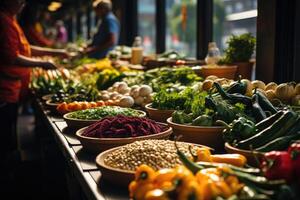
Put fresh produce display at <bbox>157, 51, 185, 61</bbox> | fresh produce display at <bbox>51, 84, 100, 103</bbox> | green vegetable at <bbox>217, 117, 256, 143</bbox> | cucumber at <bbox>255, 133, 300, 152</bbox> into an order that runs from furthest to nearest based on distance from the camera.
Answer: fresh produce display at <bbox>157, 51, 185, 61</bbox>
fresh produce display at <bbox>51, 84, 100, 103</bbox>
green vegetable at <bbox>217, 117, 256, 143</bbox>
cucumber at <bbox>255, 133, 300, 152</bbox>

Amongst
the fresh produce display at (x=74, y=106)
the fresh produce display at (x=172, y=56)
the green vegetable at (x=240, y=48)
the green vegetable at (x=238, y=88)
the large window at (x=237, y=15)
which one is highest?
the large window at (x=237, y=15)

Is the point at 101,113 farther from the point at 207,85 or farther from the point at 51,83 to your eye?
the point at 51,83

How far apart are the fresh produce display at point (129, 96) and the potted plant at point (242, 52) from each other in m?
0.74

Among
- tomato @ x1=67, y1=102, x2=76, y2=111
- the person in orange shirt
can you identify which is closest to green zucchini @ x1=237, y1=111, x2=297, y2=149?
tomato @ x1=67, y1=102, x2=76, y2=111

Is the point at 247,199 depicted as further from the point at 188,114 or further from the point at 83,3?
the point at 83,3

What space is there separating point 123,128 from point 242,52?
1.75m

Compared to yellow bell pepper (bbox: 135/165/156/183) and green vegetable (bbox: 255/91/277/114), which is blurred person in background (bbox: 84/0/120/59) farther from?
yellow bell pepper (bbox: 135/165/156/183)

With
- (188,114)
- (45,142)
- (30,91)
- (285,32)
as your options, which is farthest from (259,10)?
(30,91)

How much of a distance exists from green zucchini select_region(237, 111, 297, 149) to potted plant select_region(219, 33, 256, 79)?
1848 mm

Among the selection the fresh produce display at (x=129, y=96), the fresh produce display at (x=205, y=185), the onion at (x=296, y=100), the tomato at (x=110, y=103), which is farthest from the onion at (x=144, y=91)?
the fresh produce display at (x=205, y=185)

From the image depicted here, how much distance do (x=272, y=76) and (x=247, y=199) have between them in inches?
79.6

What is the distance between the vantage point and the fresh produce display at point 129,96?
3.42m

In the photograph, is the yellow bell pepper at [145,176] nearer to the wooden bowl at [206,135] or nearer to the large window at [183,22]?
the wooden bowl at [206,135]

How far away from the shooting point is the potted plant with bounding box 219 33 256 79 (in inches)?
143
